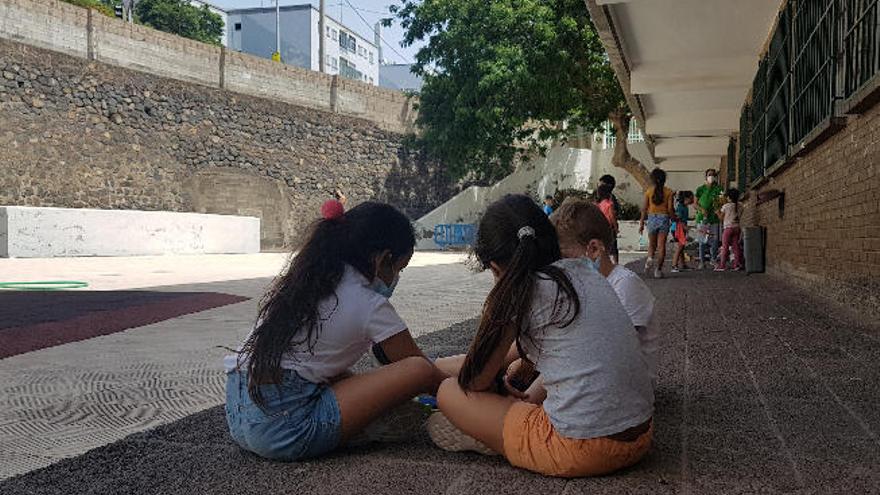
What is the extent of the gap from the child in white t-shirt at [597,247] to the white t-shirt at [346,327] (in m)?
0.65

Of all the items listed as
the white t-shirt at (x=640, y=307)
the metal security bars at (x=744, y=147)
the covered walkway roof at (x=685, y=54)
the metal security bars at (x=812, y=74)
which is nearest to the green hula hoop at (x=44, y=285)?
the covered walkway roof at (x=685, y=54)

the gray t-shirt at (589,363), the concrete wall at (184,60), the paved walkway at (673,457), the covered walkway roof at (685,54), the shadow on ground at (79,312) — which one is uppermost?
the concrete wall at (184,60)

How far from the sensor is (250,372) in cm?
244

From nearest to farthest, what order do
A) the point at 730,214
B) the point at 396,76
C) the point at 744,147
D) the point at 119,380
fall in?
the point at 119,380
the point at 730,214
the point at 744,147
the point at 396,76

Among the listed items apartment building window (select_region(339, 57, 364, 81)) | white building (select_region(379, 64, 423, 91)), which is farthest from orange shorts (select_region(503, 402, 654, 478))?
white building (select_region(379, 64, 423, 91))

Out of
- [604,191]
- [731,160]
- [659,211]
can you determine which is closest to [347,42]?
[731,160]

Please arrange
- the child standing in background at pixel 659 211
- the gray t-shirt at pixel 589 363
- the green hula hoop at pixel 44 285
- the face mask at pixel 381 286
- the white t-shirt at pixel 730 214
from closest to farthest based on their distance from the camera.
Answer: the gray t-shirt at pixel 589 363 < the face mask at pixel 381 286 < the green hula hoop at pixel 44 285 < the child standing in background at pixel 659 211 < the white t-shirt at pixel 730 214

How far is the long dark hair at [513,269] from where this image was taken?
7.32 feet

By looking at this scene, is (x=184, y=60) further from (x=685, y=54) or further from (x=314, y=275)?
(x=314, y=275)

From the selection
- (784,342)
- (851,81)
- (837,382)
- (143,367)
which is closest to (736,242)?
(851,81)

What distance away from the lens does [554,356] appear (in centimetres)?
227

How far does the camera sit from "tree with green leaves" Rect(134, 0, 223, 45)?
36625mm

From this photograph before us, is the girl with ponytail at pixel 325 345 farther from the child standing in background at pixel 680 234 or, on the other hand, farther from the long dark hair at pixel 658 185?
the child standing in background at pixel 680 234

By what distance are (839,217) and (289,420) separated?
17.8 feet
